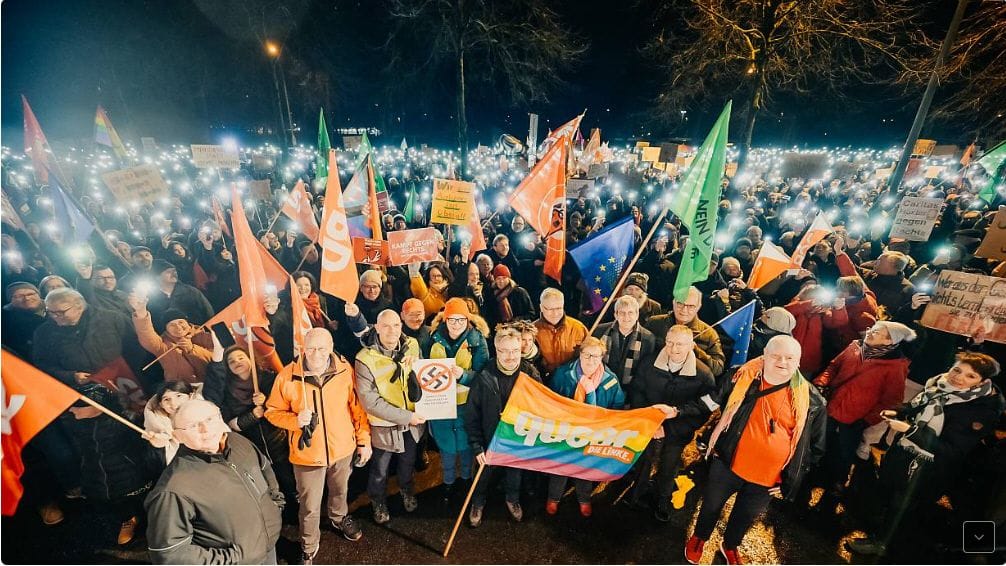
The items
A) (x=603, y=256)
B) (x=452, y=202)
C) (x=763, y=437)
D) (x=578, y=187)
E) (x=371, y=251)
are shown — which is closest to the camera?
(x=763, y=437)

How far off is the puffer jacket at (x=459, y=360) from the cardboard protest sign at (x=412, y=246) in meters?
2.08

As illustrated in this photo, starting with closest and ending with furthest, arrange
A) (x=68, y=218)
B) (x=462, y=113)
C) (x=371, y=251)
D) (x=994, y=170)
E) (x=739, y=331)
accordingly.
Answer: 1. (x=739, y=331)
2. (x=68, y=218)
3. (x=371, y=251)
4. (x=994, y=170)
5. (x=462, y=113)

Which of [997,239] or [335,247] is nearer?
[335,247]

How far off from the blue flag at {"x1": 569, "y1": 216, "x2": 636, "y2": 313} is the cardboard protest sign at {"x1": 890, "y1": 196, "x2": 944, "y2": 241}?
244 inches

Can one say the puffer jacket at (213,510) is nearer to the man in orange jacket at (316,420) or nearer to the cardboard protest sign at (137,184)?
the man in orange jacket at (316,420)

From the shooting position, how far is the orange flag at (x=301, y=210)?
686 cm

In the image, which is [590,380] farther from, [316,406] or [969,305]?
[969,305]

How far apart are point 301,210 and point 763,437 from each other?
6997mm

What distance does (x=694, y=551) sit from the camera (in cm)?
365

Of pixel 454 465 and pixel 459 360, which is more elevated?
pixel 459 360

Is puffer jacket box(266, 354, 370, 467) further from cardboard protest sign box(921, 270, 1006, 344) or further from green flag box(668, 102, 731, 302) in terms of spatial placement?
cardboard protest sign box(921, 270, 1006, 344)

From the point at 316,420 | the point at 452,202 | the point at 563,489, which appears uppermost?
the point at 452,202

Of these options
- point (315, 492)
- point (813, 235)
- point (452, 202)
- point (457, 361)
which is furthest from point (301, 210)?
point (813, 235)

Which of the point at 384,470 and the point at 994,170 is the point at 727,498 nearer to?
the point at 384,470
